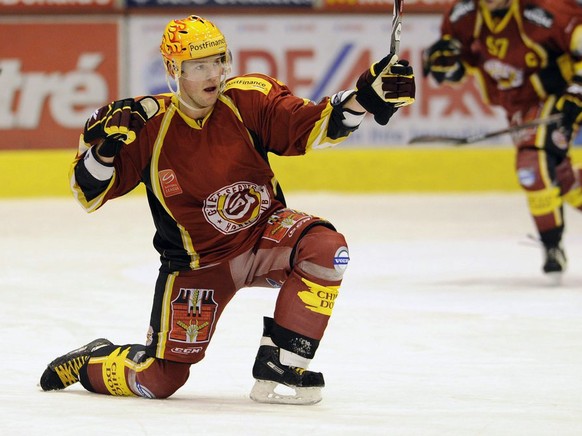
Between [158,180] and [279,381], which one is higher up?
[158,180]

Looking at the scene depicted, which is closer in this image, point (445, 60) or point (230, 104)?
point (230, 104)

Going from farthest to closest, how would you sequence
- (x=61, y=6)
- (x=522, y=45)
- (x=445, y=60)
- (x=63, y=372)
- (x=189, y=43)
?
(x=61, y=6) < (x=445, y=60) < (x=522, y=45) < (x=63, y=372) < (x=189, y=43)

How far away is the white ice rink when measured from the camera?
138 inches

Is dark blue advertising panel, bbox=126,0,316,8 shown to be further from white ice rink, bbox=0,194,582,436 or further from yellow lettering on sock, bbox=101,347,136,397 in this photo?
yellow lettering on sock, bbox=101,347,136,397

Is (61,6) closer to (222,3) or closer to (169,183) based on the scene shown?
(222,3)

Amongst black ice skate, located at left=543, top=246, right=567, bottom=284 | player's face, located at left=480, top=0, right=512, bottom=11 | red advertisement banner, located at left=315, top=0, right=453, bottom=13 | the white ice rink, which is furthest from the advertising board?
black ice skate, located at left=543, top=246, right=567, bottom=284

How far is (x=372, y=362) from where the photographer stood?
454 centimetres

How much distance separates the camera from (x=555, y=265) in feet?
21.4

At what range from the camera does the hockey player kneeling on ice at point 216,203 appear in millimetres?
3787

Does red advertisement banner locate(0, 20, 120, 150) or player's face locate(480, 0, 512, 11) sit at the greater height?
player's face locate(480, 0, 512, 11)

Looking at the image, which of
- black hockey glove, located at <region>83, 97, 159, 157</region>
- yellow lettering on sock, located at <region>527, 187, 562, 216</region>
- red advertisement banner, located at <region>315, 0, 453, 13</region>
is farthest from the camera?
red advertisement banner, located at <region>315, 0, 453, 13</region>

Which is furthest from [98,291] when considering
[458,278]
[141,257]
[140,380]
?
[140,380]

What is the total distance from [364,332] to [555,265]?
1693 millimetres

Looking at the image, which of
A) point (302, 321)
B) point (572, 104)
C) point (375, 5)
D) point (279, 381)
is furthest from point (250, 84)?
point (375, 5)
